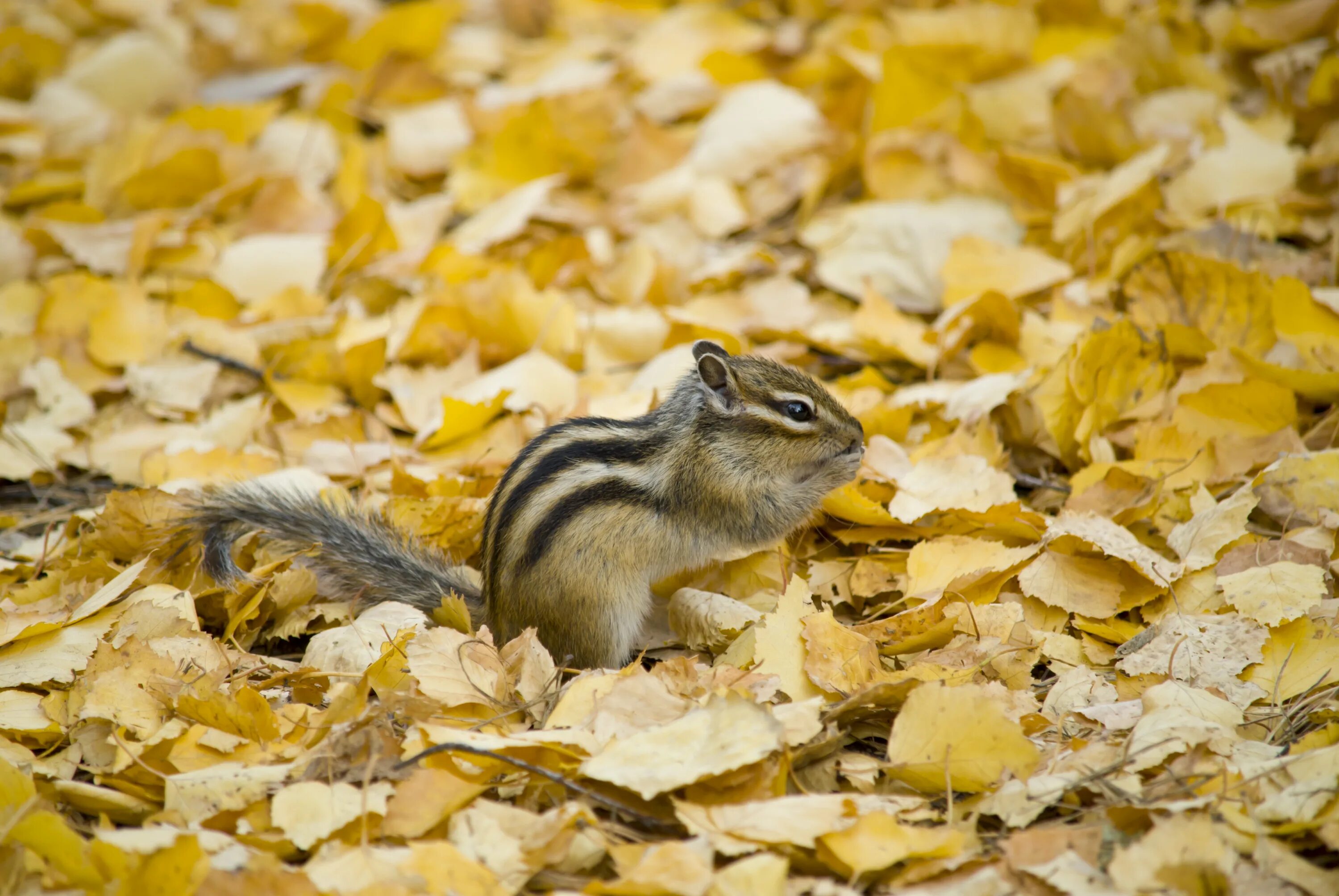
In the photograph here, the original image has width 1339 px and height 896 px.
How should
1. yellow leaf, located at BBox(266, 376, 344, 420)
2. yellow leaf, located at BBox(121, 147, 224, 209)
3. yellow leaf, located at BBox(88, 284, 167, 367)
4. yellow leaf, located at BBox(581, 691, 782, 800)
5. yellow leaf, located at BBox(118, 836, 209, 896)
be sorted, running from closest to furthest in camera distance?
yellow leaf, located at BBox(118, 836, 209, 896), yellow leaf, located at BBox(581, 691, 782, 800), yellow leaf, located at BBox(266, 376, 344, 420), yellow leaf, located at BBox(88, 284, 167, 367), yellow leaf, located at BBox(121, 147, 224, 209)

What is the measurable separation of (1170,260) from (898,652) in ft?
5.44

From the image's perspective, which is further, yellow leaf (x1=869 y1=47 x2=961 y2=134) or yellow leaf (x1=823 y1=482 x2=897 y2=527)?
yellow leaf (x1=869 y1=47 x2=961 y2=134)

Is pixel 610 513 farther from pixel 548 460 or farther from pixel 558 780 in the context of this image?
pixel 558 780

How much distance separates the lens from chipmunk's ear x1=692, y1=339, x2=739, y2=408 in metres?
2.96

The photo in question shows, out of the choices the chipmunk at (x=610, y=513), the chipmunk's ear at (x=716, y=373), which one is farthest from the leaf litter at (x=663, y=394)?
the chipmunk's ear at (x=716, y=373)

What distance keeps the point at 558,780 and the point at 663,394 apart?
164 centimetres

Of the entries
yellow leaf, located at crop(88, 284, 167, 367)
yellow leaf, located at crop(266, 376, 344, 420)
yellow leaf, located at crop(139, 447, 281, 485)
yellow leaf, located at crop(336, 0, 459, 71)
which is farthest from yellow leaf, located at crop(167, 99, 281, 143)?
yellow leaf, located at crop(139, 447, 281, 485)

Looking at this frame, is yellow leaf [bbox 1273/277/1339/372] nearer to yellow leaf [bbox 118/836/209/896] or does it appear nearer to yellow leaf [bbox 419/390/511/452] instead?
yellow leaf [bbox 419/390/511/452]

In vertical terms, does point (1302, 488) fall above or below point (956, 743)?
above

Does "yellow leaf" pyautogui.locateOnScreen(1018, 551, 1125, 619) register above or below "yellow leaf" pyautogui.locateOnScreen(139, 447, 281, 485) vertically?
above

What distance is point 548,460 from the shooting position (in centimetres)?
276

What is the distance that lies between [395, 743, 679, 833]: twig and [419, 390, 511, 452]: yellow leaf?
1.34 metres

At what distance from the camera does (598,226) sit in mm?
4496

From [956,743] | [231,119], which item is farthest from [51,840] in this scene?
[231,119]
